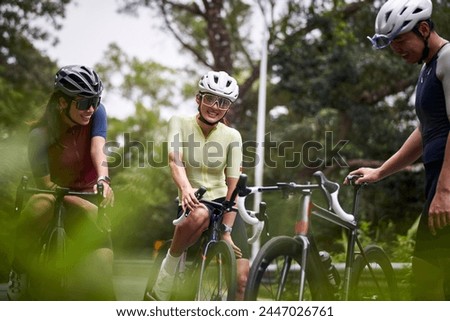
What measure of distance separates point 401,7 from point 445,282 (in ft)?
4.39

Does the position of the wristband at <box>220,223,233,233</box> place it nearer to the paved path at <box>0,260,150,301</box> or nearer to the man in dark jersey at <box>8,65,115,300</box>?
the man in dark jersey at <box>8,65,115,300</box>

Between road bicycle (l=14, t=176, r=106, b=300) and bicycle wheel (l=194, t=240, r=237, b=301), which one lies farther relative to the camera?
road bicycle (l=14, t=176, r=106, b=300)

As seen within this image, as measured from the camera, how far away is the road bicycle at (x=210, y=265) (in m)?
3.60

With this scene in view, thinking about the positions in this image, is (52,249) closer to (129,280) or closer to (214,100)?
(129,280)

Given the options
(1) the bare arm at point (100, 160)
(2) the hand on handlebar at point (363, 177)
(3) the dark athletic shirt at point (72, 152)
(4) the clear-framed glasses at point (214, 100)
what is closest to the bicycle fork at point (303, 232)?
(2) the hand on handlebar at point (363, 177)

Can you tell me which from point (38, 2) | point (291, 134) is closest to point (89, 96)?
point (38, 2)

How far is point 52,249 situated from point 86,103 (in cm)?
78

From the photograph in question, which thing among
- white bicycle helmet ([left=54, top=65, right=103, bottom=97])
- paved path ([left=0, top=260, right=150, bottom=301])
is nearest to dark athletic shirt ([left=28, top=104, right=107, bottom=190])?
white bicycle helmet ([left=54, top=65, right=103, bottom=97])

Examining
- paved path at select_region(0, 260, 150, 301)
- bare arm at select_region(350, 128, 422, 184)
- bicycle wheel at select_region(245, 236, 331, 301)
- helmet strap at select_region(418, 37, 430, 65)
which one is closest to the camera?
bicycle wheel at select_region(245, 236, 331, 301)

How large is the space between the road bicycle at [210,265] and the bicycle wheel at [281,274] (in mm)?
213

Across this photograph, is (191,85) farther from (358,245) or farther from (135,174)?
(358,245)

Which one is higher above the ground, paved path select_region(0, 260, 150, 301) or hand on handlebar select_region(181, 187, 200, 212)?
hand on handlebar select_region(181, 187, 200, 212)

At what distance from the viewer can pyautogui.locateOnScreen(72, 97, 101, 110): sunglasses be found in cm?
391

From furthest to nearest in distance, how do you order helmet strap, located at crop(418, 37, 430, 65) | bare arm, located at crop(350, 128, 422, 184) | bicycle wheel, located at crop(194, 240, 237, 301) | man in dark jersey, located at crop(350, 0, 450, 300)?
bare arm, located at crop(350, 128, 422, 184)
bicycle wheel, located at crop(194, 240, 237, 301)
helmet strap, located at crop(418, 37, 430, 65)
man in dark jersey, located at crop(350, 0, 450, 300)
